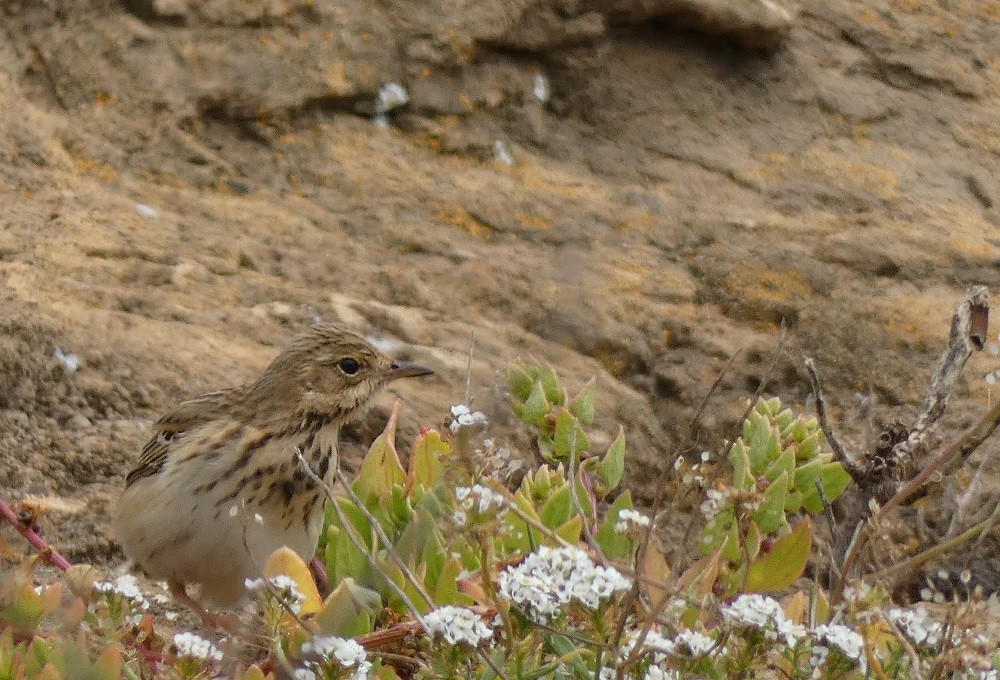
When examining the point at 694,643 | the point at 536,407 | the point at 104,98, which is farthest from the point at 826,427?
the point at 104,98

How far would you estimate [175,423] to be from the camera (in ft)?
16.4

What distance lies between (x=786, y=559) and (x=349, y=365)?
1696 mm

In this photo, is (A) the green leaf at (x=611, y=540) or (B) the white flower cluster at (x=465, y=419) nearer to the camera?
(B) the white flower cluster at (x=465, y=419)

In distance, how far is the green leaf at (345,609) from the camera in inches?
144

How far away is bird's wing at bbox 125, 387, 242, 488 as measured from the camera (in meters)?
4.91

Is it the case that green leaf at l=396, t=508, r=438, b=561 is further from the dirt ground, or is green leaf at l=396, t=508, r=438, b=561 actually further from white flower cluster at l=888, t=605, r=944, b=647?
white flower cluster at l=888, t=605, r=944, b=647

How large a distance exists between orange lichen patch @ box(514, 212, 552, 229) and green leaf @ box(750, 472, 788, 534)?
2.39 m

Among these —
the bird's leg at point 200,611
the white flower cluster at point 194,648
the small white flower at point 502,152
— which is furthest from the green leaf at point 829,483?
the small white flower at point 502,152

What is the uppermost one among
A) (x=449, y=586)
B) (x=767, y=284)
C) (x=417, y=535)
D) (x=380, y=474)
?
(x=449, y=586)

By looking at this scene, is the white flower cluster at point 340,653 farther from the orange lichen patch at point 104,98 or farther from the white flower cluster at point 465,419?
the orange lichen patch at point 104,98

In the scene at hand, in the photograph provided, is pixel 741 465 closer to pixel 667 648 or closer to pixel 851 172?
pixel 667 648

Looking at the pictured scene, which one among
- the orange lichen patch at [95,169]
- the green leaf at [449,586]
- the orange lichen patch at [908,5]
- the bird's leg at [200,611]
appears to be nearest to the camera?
the green leaf at [449,586]

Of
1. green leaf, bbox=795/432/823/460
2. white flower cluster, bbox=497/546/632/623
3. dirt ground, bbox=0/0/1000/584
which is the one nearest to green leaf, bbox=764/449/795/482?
green leaf, bbox=795/432/823/460

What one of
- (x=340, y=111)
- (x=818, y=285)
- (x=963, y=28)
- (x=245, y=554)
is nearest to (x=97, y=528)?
(x=245, y=554)
